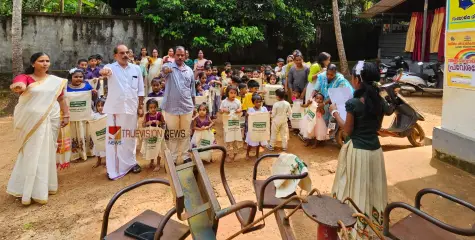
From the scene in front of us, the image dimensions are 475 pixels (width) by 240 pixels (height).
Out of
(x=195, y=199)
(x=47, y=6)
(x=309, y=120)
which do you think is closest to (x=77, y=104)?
(x=195, y=199)

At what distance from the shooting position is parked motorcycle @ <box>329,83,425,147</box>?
5.83 m

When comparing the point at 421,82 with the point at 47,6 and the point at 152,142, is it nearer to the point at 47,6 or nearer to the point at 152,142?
the point at 152,142

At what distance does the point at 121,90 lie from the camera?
454 centimetres

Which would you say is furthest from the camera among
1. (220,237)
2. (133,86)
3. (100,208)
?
(133,86)

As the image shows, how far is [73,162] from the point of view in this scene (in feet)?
17.8

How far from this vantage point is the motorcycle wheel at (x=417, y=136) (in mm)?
6004

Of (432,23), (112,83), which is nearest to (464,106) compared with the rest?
(112,83)

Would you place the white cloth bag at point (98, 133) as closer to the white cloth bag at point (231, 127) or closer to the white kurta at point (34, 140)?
the white kurta at point (34, 140)

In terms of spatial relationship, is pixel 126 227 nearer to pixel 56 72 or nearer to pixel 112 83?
pixel 112 83

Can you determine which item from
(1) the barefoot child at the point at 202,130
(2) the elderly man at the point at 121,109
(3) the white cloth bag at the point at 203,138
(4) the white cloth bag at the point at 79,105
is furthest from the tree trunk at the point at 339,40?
(4) the white cloth bag at the point at 79,105

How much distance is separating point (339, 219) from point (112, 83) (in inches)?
144

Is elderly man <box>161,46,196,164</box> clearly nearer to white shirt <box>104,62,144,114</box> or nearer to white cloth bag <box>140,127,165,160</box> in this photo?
white cloth bag <box>140,127,165,160</box>

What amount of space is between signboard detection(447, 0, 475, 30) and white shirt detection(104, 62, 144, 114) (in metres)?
4.35

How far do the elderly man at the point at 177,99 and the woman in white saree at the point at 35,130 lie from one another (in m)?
1.41
